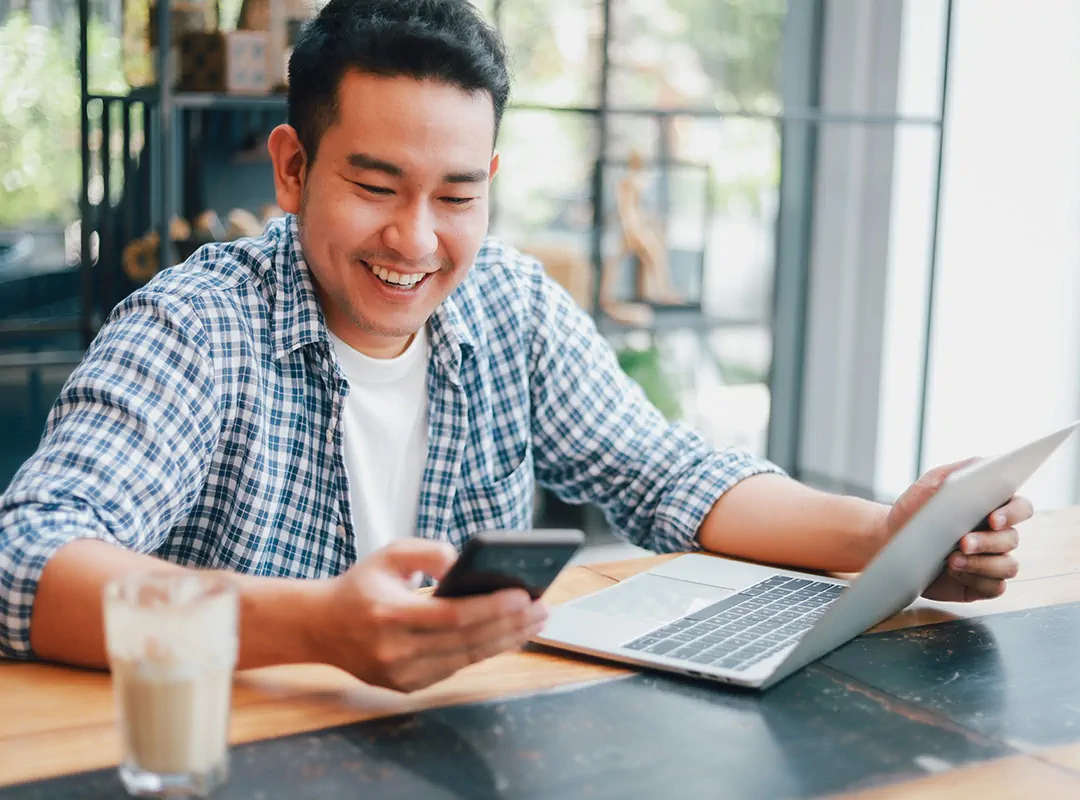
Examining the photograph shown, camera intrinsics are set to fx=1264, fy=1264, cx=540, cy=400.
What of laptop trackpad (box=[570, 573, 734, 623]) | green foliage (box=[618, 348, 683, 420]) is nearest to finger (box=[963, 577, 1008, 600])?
laptop trackpad (box=[570, 573, 734, 623])

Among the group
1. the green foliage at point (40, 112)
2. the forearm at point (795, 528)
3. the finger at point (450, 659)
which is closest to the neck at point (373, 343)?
the forearm at point (795, 528)

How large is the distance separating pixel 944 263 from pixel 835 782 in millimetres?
2655

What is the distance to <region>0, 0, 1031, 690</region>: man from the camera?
1.12 metres

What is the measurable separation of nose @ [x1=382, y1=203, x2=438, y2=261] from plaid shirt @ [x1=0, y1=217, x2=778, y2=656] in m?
0.14

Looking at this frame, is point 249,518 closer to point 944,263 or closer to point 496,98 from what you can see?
point 496,98

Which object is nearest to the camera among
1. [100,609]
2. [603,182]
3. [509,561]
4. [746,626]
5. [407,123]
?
[509,561]

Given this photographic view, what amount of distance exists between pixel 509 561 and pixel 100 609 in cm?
35

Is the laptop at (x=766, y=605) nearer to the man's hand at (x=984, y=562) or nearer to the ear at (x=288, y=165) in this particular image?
the man's hand at (x=984, y=562)

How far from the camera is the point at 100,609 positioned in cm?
98

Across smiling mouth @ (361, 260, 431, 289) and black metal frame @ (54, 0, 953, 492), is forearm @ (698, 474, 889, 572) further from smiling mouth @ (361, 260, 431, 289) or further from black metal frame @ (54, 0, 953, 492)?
black metal frame @ (54, 0, 953, 492)

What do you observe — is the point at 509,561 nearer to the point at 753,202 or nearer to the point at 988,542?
the point at 988,542

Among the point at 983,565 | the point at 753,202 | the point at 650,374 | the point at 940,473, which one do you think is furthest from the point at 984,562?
the point at 753,202

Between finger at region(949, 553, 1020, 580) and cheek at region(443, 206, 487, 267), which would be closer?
finger at region(949, 553, 1020, 580)

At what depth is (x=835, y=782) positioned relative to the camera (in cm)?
82
